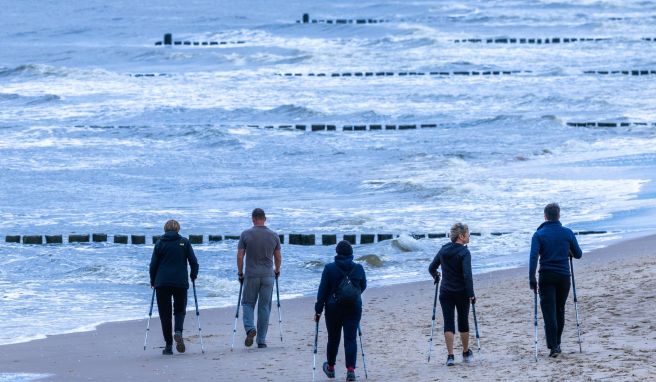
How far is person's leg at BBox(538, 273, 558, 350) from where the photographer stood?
12383 mm

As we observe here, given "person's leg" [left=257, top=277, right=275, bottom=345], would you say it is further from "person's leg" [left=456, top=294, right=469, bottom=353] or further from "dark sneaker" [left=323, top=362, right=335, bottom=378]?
"person's leg" [left=456, top=294, right=469, bottom=353]

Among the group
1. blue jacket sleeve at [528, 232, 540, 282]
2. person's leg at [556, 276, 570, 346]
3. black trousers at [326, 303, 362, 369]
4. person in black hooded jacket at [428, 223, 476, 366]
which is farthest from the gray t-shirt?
person's leg at [556, 276, 570, 346]

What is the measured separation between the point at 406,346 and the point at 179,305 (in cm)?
222

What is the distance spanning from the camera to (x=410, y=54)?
73.6 meters

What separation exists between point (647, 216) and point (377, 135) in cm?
1833

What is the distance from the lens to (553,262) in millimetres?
12352

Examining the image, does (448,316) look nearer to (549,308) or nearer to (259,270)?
(549,308)

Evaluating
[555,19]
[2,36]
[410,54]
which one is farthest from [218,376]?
[555,19]

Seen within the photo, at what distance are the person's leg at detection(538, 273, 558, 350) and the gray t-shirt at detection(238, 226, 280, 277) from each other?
285 centimetres

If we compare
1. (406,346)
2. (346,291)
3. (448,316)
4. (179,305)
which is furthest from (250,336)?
(448,316)

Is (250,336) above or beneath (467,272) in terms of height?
beneath

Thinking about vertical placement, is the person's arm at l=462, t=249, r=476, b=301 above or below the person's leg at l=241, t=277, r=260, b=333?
above

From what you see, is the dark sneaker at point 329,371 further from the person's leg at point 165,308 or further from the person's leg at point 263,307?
the person's leg at point 165,308

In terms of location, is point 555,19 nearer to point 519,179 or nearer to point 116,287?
point 519,179
